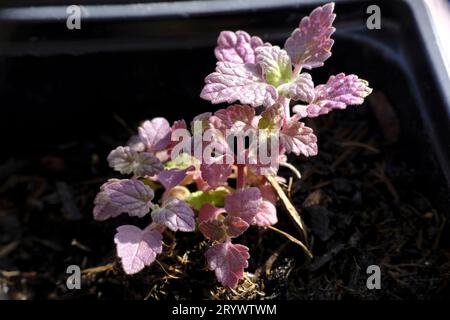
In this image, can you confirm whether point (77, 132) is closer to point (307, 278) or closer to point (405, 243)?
point (307, 278)

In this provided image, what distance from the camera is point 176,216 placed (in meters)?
0.97

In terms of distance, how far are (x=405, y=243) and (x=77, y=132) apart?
2.43 feet

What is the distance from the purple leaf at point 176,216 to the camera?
95cm

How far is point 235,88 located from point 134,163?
236mm

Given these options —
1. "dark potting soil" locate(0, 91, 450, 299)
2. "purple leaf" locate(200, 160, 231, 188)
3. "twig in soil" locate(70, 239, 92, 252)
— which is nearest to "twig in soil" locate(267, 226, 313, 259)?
"dark potting soil" locate(0, 91, 450, 299)

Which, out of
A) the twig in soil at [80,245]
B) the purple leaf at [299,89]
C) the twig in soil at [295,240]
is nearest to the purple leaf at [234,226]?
the twig in soil at [295,240]

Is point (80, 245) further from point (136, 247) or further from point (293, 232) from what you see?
point (293, 232)

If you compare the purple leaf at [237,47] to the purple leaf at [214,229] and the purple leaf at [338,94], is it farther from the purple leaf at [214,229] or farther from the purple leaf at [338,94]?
the purple leaf at [214,229]

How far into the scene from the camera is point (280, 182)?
1.14 metres

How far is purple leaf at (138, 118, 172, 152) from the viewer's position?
1.08 meters

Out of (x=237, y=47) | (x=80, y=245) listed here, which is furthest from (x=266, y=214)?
(x=80, y=245)

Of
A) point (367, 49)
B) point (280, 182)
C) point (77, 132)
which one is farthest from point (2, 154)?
point (367, 49)

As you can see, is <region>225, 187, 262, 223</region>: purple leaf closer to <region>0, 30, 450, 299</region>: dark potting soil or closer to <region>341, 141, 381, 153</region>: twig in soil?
<region>0, 30, 450, 299</region>: dark potting soil

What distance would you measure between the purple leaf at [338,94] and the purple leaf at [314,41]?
4 centimetres
